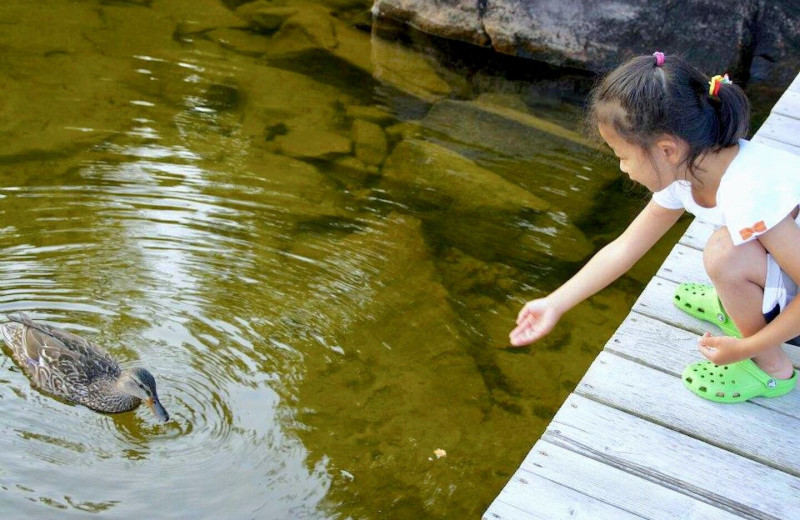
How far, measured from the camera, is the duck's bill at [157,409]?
4.19 m

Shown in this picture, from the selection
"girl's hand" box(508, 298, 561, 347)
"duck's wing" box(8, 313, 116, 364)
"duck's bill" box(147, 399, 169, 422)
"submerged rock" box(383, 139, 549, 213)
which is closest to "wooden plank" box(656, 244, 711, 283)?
"girl's hand" box(508, 298, 561, 347)

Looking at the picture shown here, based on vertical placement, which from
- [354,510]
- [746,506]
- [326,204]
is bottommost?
[354,510]

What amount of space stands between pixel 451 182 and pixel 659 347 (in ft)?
9.96

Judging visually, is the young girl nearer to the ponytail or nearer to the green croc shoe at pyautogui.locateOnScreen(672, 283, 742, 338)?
the ponytail

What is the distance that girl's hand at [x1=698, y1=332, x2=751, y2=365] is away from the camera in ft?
10.5

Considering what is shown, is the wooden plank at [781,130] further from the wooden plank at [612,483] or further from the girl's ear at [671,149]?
the wooden plank at [612,483]

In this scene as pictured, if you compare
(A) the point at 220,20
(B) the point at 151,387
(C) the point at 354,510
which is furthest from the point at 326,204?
(A) the point at 220,20

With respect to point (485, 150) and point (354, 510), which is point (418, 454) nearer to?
point (354, 510)

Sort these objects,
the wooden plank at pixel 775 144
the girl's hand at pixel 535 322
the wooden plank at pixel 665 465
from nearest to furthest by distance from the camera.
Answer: the wooden plank at pixel 665 465 → the girl's hand at pixel 535 322 → the wooden plank at pixel 775 144

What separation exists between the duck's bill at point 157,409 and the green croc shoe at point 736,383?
2.26m

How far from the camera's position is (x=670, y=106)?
299 centimetres

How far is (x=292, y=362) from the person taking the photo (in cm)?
460

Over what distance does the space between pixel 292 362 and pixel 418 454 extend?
2.66 ft

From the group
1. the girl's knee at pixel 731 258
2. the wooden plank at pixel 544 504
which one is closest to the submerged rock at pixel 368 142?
the girl's knee at pixel 731 258
